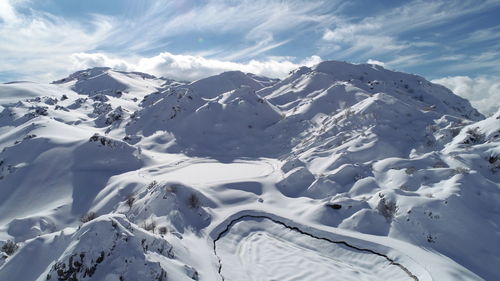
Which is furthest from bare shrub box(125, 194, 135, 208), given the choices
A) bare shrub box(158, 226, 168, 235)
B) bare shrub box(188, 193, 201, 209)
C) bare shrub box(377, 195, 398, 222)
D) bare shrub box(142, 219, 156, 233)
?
bare shrub box(377, 195, 398, 222)

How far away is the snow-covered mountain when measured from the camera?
772 cm

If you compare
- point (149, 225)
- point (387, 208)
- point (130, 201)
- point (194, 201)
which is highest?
point (387, 208)

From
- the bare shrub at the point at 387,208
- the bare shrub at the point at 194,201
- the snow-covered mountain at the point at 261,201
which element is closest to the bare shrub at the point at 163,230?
the snow-covered mountain at the point at 261,201

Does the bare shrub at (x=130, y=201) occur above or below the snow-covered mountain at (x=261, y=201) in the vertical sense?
below

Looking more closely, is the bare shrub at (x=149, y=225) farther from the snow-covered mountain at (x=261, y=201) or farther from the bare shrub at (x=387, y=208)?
the bare shrub at (x=387, y=208)

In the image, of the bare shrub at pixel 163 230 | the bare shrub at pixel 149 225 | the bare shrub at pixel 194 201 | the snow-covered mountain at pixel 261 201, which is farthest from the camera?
the bare shrub at pixel 194 201

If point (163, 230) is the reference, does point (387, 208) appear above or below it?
above

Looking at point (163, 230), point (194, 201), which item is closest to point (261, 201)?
point (194, 201)

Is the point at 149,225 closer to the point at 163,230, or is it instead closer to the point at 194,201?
the point at 163,230

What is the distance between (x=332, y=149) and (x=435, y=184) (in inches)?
321

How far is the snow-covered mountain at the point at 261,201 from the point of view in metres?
7.72

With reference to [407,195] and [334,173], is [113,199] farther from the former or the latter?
[407,195]

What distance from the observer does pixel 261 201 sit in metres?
13.5

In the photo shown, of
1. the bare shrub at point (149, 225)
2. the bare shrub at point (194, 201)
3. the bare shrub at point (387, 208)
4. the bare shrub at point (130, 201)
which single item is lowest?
the bare shrub at point (130, 201)
